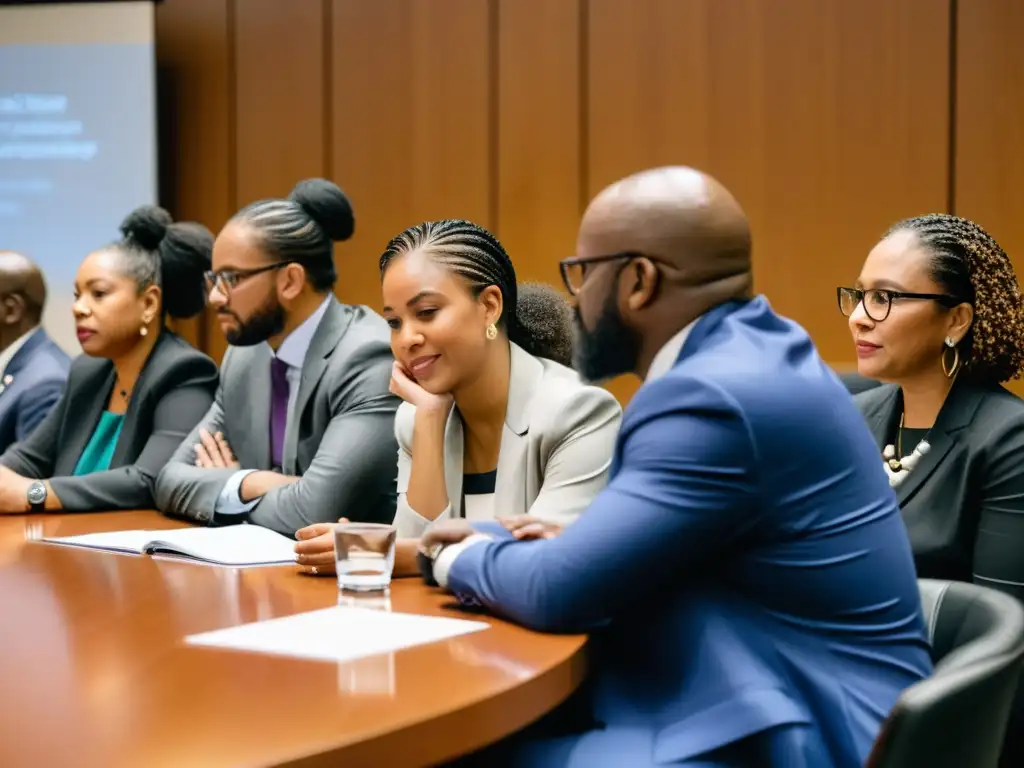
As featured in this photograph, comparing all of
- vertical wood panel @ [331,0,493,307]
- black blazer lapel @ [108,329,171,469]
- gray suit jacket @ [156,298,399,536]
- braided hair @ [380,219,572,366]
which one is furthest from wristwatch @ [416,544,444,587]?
vertical wood panel @ [331,0,493,307]

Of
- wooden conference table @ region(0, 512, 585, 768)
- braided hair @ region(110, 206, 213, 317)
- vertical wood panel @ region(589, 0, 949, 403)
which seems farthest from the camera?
vertical wood panel @ region(589, 0, 949, 403)

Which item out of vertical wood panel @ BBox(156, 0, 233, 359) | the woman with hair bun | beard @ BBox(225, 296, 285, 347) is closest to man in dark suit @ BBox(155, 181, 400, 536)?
beard @ BBox(225, 296, 285, 347)

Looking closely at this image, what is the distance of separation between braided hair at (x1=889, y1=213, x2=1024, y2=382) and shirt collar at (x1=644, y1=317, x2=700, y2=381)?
963 mm

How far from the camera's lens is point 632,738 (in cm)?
141

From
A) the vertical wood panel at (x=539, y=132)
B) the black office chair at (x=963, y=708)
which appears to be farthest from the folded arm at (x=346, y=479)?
the vertical wood panel at (x=539, y=132)

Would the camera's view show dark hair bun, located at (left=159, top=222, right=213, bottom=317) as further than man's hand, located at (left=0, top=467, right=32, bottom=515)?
Yes

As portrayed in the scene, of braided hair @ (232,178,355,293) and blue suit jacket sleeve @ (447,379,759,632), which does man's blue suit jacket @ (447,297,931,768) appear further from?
braided hair @ (232,178,355,293)

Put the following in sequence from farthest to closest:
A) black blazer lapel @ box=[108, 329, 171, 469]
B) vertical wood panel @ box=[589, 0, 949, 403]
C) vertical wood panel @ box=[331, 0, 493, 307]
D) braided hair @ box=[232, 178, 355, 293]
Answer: vertical wood panel @ box=[331, 0, 493, 307] < vertical wood panel @ box=[589, 0, 949, 403] < black blazer lapel @ box=[108, 329, 171, 469] < braided hair @ box=[232, 178, 355, 293]

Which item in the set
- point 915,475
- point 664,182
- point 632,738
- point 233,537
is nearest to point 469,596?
point 632,738

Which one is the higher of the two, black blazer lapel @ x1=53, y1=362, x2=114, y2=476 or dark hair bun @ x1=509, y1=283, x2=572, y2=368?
dark hair bun @ x1=509, y1=283, x2=572, y2=368

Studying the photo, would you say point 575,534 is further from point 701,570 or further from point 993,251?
point 993,251

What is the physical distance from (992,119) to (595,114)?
1.69 meters

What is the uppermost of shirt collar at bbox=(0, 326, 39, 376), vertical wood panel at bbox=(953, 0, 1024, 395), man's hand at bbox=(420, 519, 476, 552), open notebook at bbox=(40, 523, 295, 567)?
vertical wood panel at bbox=(953, 0, 1024, 395)

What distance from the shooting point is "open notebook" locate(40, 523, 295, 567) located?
206cm
